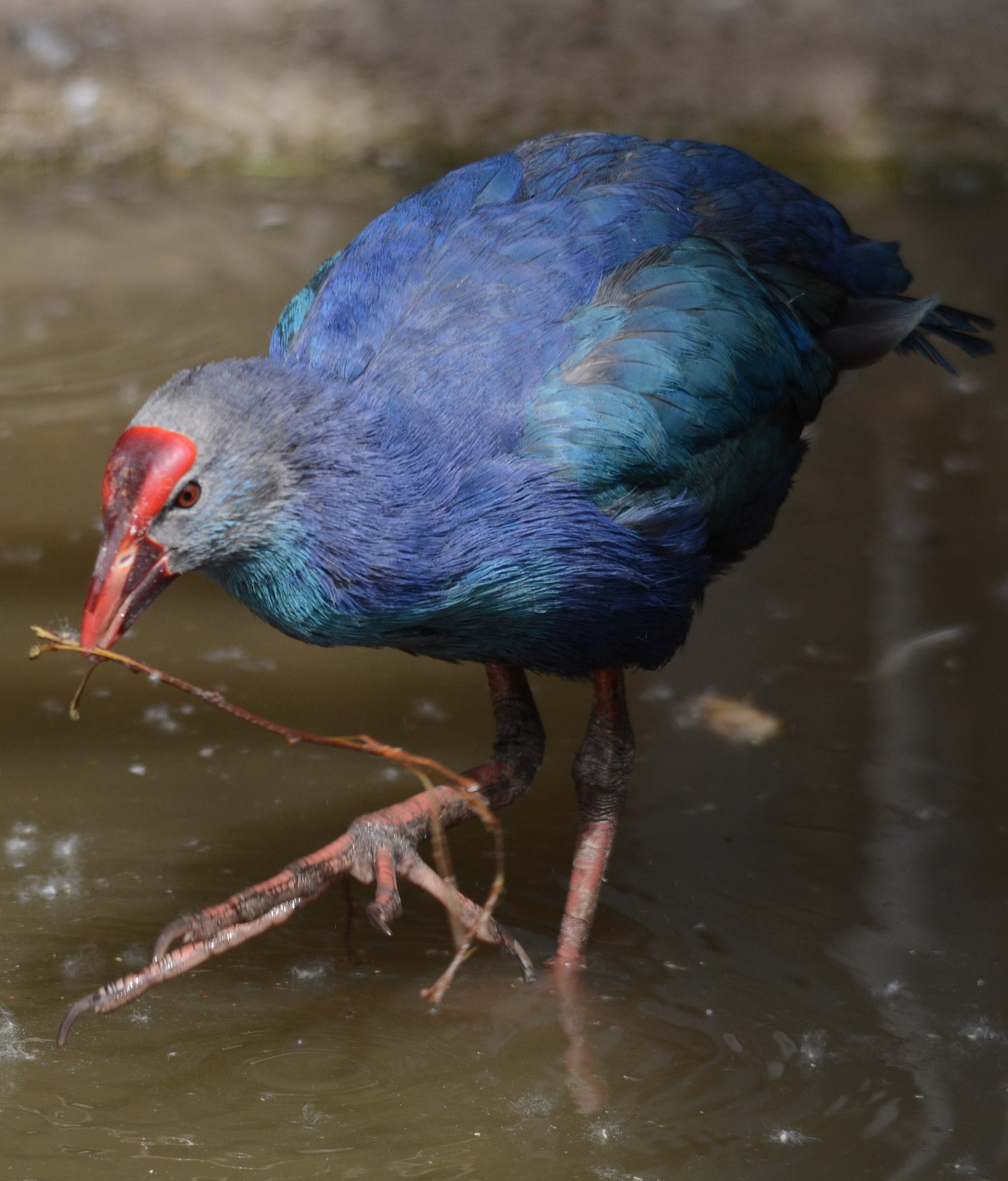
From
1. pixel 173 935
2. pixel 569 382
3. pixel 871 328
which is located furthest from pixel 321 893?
pixel 871 328

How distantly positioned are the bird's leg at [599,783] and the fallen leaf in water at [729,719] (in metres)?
0.55

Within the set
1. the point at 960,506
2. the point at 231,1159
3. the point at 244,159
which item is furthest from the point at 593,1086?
the point at 244,159

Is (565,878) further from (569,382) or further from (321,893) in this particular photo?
(569,382)

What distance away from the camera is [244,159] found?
6.60 m

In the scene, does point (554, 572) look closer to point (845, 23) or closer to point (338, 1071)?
point (338, 1071)

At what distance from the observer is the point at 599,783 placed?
10.0 feet

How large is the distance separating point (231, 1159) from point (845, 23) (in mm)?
5530

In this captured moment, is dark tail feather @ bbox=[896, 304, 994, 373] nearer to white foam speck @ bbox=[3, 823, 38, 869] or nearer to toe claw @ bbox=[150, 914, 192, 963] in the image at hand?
toe claw @ bbox=[150, 914, 192, 963]

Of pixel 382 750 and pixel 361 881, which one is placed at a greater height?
pixel 382 750

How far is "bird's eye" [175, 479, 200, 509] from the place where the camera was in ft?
7.15

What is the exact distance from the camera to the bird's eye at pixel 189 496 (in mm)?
2180

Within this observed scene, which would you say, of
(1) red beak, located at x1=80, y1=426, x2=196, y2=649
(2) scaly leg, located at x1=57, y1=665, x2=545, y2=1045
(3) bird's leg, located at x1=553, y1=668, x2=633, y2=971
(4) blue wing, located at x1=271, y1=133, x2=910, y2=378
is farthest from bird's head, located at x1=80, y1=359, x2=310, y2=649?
(3) bird's leg, located at x1=553, y1=668, x2=633, y2=971

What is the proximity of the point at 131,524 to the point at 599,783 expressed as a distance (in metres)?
Result: 1.22

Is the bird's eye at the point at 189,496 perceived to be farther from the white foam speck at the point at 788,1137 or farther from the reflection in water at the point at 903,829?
the reflection in water at the point at 903,829
